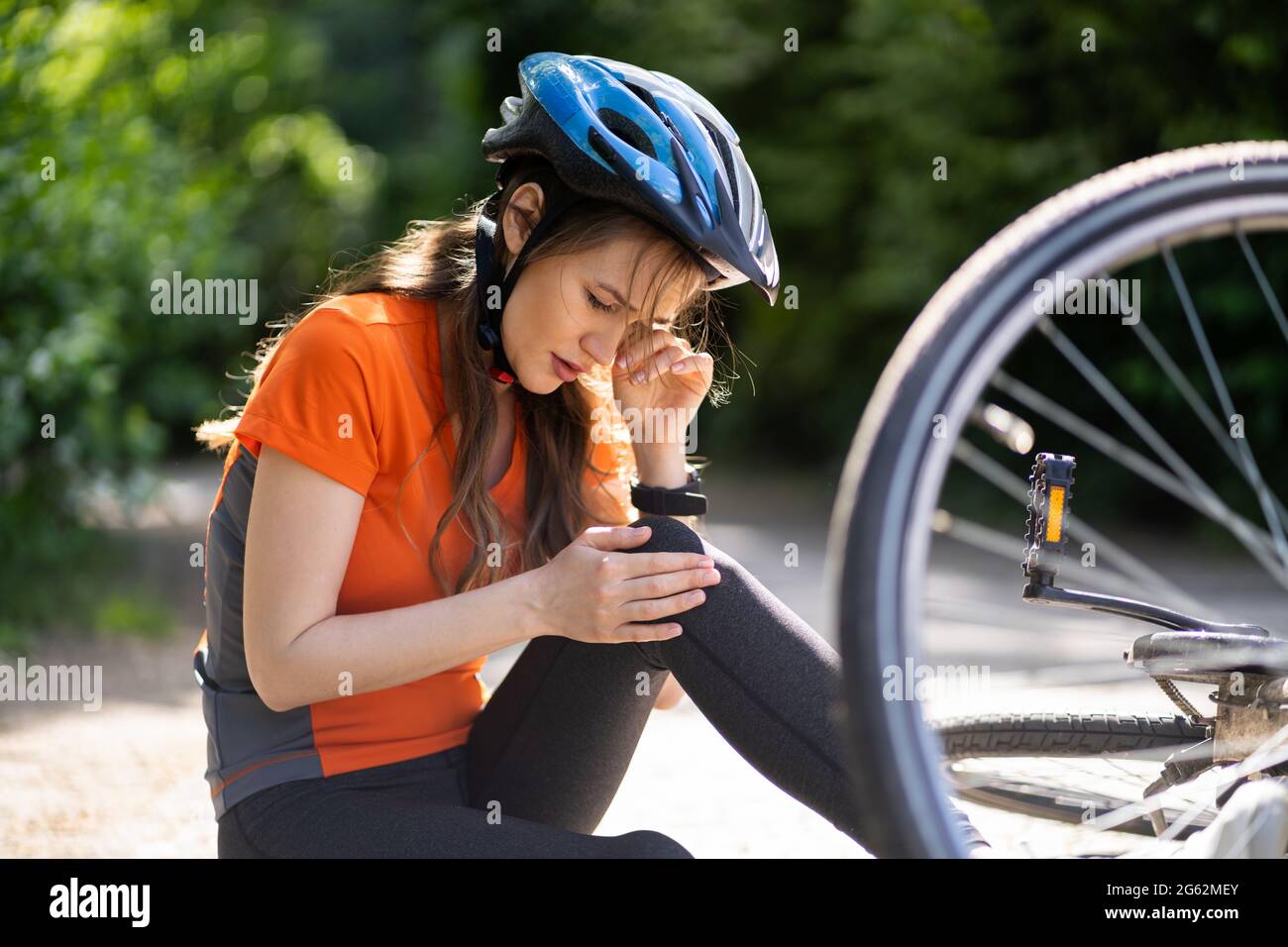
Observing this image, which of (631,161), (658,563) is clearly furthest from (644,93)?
(658,563)

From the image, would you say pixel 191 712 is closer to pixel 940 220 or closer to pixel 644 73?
pixel 644 73

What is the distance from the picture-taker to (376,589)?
169cm

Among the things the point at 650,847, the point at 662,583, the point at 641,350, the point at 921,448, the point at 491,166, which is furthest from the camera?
the point at 491,166

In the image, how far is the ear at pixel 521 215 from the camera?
5.78 ft

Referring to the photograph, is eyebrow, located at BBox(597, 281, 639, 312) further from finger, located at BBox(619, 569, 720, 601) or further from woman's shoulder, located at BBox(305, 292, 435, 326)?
finger, located at BBox(619, 569, 720, 601)

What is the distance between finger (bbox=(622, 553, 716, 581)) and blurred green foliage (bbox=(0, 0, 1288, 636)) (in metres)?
1.39

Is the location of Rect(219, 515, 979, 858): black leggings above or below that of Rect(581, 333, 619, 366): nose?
below

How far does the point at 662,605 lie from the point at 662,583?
26mm

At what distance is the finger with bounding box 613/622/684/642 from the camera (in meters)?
1.55

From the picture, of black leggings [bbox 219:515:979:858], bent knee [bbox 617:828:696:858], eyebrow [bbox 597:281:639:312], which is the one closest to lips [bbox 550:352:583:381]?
eyebrow [bbox 597:281:639:312]

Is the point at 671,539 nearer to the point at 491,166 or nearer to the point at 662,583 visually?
the point at 662,583

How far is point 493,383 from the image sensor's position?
5.80ft

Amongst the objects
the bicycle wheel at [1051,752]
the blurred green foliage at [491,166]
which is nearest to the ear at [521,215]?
the bicycle wheel at [1051,752]
